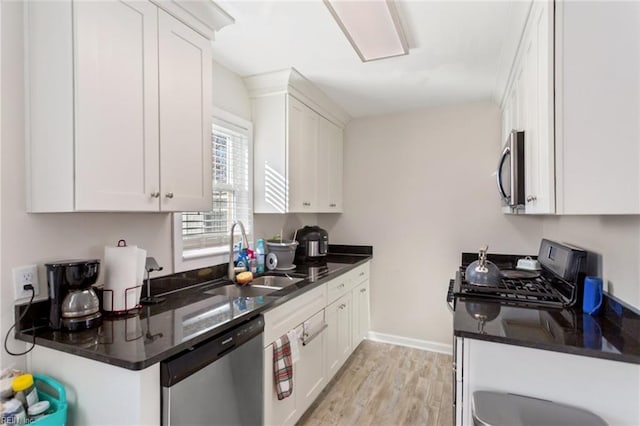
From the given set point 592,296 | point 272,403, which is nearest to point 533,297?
point 592,296

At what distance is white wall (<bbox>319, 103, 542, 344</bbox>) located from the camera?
10.1 feet

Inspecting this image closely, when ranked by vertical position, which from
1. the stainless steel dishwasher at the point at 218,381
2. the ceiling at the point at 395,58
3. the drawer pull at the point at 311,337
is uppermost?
the ceiling at the point at 395,58

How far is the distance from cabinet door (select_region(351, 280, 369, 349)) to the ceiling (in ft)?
6.06

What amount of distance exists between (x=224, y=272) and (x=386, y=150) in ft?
6.93

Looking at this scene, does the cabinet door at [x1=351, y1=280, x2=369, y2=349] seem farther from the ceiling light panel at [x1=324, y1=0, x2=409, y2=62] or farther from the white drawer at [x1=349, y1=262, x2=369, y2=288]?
the ceiling light panel at [x1=324, y1=0, x2=409, y2=62]

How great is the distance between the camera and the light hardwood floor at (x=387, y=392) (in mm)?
2211

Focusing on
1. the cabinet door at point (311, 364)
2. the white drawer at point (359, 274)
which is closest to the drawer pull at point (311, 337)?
the cabinet door at point (311, 364)

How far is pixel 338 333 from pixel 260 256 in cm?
90

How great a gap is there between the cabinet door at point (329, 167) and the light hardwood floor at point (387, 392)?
150cm

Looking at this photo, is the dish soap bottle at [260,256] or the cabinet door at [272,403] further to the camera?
the dish soap bottle at [260,256]

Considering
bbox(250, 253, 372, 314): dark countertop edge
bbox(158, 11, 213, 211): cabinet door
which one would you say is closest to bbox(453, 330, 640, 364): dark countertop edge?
bbox(250, 253, 372, 314): dark countertop edge

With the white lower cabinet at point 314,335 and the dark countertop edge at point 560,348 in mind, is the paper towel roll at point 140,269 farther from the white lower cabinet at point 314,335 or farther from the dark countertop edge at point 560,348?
the dark countertop edge at point 560,348

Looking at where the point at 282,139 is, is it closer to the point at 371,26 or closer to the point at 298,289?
the point at 371,26

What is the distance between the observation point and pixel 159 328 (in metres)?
1.31
